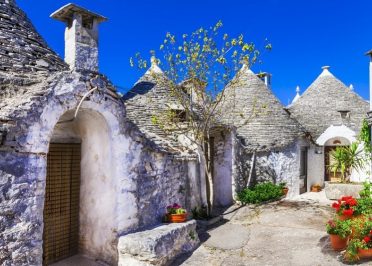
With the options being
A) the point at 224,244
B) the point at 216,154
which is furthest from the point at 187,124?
the point at 224,244

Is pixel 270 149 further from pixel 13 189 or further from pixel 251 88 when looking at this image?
pixel 13 189

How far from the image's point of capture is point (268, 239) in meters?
8.61

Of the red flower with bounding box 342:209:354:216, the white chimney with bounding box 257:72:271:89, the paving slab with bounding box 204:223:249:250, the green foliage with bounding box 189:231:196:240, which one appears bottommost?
the paving slab with bounding box 204:223:249:250

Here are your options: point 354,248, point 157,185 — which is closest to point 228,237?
point 157,185

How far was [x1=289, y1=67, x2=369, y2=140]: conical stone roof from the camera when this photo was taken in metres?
18.8

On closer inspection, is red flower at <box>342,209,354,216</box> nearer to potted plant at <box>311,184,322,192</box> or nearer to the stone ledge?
the stone ledge

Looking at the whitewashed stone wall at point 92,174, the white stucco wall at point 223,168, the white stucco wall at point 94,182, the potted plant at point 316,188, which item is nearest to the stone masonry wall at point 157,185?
the whitewashed stone wall at point 92,174

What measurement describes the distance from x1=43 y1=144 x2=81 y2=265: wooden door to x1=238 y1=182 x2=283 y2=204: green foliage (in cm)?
766

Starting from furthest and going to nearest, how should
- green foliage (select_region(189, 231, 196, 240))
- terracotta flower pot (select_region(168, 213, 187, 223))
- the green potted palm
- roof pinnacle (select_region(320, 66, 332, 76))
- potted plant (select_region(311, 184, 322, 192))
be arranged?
1. roof pinnacle (select_region(320, 66, 332, 76))
2. potted plant (select_region(311, 184, 322, 192))
3. the green potted palm
4. green foliage (select_region(189, 231, 196, 240))
5. terracotta flower pot (select_region(168, 213, 187, 223))

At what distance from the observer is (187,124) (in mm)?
11164

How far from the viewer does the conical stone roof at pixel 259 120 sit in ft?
49.5

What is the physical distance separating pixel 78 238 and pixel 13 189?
277 centimetres

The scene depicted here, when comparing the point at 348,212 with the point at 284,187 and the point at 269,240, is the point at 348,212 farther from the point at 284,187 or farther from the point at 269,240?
the point at 284,187

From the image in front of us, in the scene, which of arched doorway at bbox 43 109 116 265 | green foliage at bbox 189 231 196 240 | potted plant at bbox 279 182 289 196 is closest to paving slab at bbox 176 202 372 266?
green foliage at bbox 189 231 196 240
